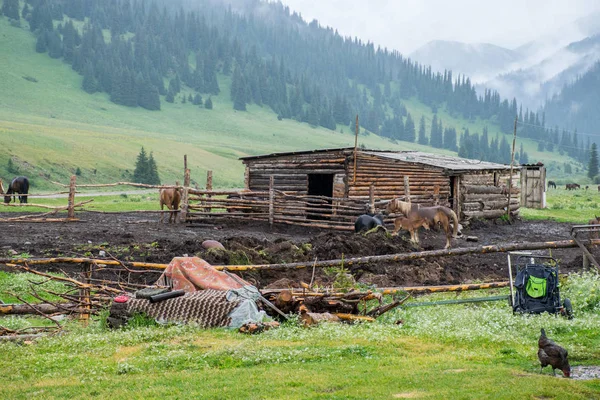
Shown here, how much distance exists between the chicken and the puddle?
24 cm

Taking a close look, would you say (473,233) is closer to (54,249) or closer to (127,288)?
(54,249)

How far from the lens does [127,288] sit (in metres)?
12.1

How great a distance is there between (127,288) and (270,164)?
18.0 m

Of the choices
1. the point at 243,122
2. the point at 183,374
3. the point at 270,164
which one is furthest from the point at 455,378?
the point at 243,122

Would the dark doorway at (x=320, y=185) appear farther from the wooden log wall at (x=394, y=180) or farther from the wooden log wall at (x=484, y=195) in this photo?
the wooden log wall at (x=484, y=195)

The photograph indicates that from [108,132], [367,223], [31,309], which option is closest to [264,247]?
[367,223]

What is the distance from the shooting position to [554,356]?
644 centimetres

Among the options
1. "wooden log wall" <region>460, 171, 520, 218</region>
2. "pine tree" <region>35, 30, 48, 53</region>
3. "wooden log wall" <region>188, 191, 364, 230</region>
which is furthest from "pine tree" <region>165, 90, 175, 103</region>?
"wooden log wall" <region>188, 191, 364, 230</region>

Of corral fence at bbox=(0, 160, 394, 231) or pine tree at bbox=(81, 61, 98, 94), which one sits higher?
pine tree at bbox=(81, 61, 98, 94)

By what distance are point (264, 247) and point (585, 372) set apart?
11441mm

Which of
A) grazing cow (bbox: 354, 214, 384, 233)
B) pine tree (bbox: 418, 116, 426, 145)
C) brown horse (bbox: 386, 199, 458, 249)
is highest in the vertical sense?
pine tree (bbox: 418, 116, 426, 145)

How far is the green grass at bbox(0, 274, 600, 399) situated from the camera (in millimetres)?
6191

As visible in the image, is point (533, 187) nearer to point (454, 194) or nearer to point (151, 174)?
point (454, 194)

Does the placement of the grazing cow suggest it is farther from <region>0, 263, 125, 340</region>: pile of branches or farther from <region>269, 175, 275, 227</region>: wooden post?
<region>0, 263, 125, 340</region>: pile of branches
